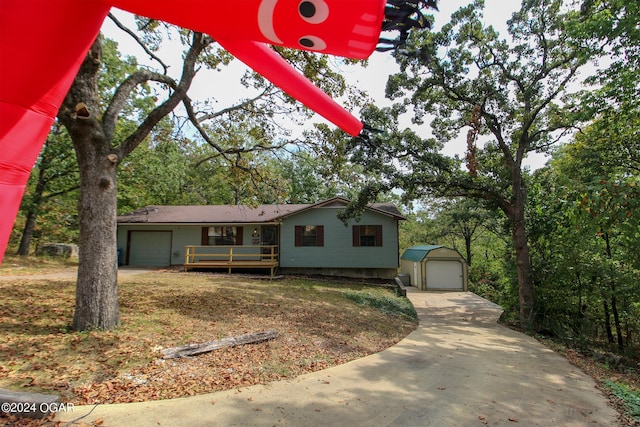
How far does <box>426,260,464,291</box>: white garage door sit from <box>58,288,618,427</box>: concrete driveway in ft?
36.5

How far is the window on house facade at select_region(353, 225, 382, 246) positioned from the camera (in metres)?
17.0

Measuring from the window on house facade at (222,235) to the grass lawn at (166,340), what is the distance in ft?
27.0

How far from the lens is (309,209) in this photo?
17438 mm

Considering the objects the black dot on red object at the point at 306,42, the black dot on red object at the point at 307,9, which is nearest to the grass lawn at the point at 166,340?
the black dot on red object at the point at 306,42

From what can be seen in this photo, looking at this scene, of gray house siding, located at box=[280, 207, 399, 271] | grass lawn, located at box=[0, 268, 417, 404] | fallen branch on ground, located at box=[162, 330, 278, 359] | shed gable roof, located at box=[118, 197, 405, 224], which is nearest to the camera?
grass lawn, located at box=[0, 268, 417, 404]

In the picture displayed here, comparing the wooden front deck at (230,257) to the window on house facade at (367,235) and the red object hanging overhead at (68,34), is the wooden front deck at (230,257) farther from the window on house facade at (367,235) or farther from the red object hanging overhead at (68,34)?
the red object hanging overhead at (68,34)

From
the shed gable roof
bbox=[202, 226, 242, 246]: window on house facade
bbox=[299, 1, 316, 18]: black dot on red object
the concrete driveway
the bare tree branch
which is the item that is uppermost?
the bare tree branch

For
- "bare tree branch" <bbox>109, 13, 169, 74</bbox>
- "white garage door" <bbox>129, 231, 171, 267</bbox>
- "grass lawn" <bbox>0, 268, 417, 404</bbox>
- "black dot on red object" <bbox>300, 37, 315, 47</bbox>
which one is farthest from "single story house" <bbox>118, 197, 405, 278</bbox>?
"black dot on red object" <bbox>300, 37, 315, 47</bbox>

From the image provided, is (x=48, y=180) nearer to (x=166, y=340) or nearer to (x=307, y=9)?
(x=166, y=340)

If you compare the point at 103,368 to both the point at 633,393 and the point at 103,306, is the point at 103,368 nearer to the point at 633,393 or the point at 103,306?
the point at 103,306

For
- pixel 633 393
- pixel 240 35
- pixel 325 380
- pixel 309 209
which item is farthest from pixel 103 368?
pixel 309 209

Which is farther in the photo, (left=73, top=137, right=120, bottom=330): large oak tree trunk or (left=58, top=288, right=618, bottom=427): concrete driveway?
(left=73, top=137, right=120, bottom=330): large oak tree trunk

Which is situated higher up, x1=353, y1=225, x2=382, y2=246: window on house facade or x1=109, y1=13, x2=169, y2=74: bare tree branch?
x1=109, y1=13, x2=169, y2=74: bare tree branch

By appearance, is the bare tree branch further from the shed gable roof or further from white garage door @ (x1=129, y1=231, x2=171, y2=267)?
white garage door @ (x1=129, y1=231, x2=171, y2=267)
